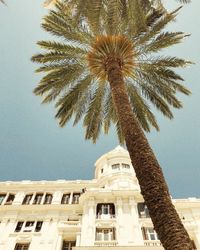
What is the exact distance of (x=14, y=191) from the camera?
35.7 meters

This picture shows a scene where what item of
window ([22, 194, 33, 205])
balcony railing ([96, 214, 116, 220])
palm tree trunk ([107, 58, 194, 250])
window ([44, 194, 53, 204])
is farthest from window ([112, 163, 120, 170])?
palm tree trunk ([107, 58, 194, 250])

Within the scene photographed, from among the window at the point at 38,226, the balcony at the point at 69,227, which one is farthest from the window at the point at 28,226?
the balcony at the point at 69,227

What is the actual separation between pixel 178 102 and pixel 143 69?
335cm

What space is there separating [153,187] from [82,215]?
2494 centimetres

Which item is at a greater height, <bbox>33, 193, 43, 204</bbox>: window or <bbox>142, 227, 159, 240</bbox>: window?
<bbox>33, 193, 43, 204</bbox>: window

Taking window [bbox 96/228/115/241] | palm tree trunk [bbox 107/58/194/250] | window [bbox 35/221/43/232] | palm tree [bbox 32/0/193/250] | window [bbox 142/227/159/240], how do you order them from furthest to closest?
window [bbox 35/221/43/232] < window [bbox 96/228/115/241] < window [bbox 142/227/159/240] < palm tree [bbox 32/0/193/250] < palm tree trunk [bbox 107/58/194/250]

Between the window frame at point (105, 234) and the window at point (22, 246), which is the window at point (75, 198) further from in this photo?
the window at point (22, 246)

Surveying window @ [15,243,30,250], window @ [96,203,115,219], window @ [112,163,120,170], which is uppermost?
window @ [112,163,120,170]

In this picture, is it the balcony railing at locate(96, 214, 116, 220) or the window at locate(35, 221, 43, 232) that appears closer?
the balcony railing at locate(96, 214, 116, 220)

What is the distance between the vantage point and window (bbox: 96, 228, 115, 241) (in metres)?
26.2

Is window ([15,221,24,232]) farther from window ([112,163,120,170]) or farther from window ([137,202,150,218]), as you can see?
window ([112,163,120,170])

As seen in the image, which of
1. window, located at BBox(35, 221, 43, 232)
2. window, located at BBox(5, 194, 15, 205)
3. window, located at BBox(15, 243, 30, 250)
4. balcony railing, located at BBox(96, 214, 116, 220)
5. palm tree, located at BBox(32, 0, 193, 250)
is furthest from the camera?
window, located at BBox(5, 194, 15, 205)

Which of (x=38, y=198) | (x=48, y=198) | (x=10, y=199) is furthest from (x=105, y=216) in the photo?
(x=10, y=199)

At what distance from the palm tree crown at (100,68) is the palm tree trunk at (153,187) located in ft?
12.7
